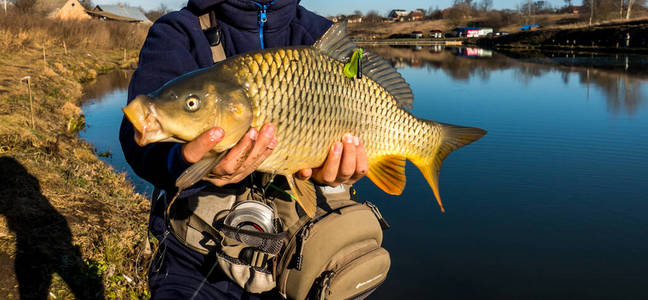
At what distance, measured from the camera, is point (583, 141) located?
842 centimetres

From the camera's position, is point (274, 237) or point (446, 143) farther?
point (446, 143)

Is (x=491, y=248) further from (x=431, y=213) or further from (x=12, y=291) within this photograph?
(x=12, y=291)

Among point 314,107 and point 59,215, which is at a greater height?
point 314,107

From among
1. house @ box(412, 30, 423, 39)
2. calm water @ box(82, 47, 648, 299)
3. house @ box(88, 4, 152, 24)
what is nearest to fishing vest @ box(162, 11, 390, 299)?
calm water @ box(82, 47, 648, 299)

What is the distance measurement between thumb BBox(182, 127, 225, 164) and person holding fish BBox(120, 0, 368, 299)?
0.06 m

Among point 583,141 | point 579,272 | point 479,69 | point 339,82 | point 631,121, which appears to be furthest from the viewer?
point 479,69

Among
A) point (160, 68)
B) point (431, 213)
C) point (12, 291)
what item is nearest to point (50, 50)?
point (431, 213)

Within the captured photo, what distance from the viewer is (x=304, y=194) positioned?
1503mm

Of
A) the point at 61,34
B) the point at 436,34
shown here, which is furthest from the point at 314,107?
the point at 436,34

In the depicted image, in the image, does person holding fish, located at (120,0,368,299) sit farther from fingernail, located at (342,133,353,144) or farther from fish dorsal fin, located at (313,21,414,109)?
fish dorsal fin, located at (313,21,414,109)

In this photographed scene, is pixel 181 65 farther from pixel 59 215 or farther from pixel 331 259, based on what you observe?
pixel 59 215

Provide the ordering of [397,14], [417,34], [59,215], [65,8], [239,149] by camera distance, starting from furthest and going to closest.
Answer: [397,14] < [417,34] < [65,8] < [59,215] < [239,149]

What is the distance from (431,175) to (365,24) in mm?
79538

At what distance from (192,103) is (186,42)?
641 millimetres
